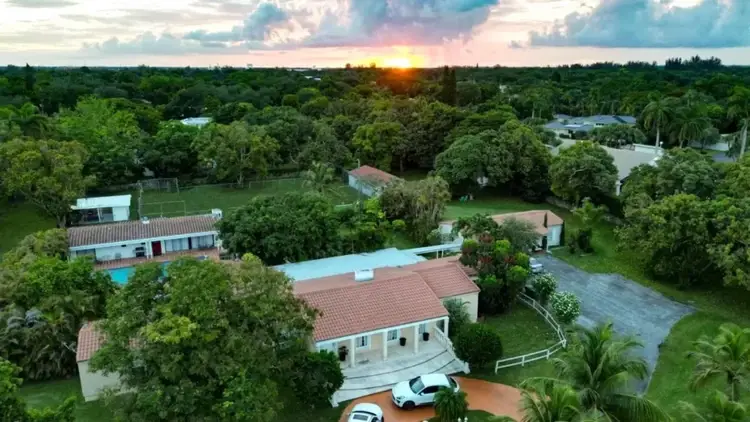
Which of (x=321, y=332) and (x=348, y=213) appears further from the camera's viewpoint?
(x=348, y=213)

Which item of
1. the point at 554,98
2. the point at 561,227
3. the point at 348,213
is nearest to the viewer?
the point at 348,213

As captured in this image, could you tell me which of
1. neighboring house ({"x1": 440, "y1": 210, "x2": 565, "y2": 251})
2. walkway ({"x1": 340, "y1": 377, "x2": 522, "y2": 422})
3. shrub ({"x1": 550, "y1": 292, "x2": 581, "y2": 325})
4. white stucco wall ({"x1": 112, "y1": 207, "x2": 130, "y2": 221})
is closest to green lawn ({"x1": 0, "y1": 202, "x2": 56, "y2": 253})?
white stucco wall ({"x1": 112, "y1": 207, "x2": 130, "y2": 221})

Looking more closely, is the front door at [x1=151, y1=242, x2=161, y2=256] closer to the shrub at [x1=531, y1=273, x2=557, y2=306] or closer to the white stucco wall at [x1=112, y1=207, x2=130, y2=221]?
the white stucco wall at [x1=112, y1=207, x2=130, y2=221]

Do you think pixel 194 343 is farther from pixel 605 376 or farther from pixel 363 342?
pixel 605 376

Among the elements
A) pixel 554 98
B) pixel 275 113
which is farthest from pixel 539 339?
pixel 554 98

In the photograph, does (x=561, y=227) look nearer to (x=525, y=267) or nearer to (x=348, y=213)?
(x=525, y=267)

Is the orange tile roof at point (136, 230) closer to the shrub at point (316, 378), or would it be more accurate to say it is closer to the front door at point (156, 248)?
the front door at point (156, 248)

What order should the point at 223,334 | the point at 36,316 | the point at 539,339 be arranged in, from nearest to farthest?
the point at 223,334 → the point at 36,316 → the point at 539,339
